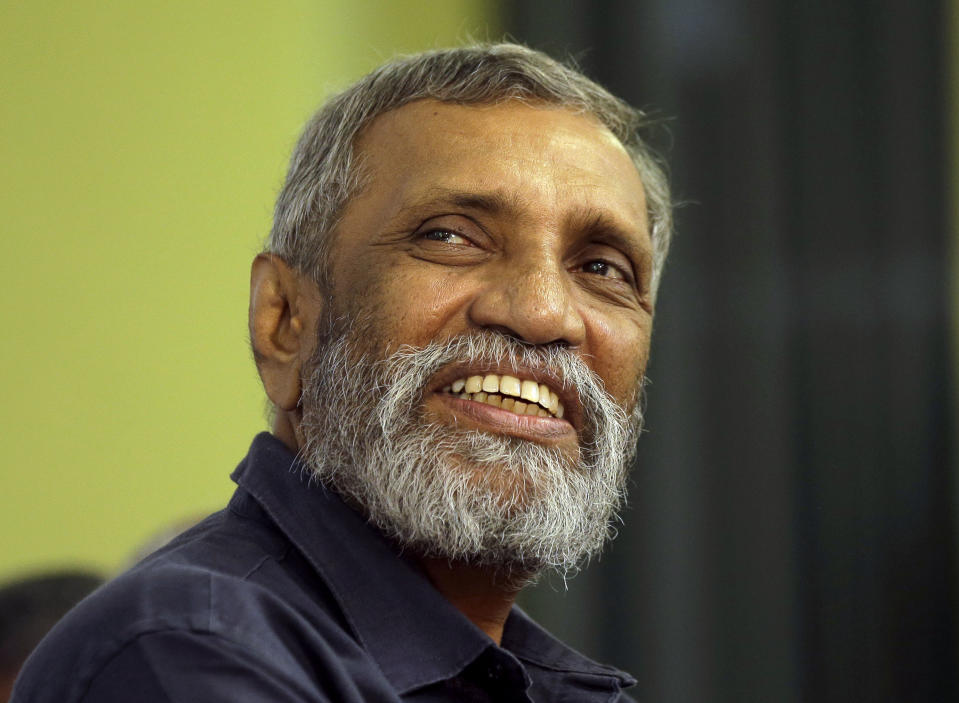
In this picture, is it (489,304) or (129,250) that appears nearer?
(489,304)

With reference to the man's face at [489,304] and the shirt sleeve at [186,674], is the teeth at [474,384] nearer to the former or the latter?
the man's face at [489,304]

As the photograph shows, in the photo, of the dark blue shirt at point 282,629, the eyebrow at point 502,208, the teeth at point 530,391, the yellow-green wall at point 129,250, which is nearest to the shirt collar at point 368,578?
the dark blue shirt at point 282,629

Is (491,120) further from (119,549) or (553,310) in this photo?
(119,549)

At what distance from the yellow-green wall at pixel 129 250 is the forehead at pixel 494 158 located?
5.96ft

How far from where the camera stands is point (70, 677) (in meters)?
1.07

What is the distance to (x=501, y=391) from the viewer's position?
56.8 inches

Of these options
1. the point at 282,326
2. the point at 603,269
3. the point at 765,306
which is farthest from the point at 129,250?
Answer: the point at 603,269

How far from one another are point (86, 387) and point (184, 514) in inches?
15.0

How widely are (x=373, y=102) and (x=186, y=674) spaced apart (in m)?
0.79

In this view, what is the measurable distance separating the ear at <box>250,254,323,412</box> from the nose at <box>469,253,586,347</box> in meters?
0.21

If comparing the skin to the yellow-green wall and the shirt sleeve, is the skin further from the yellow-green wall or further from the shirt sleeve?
the yellow-green wall

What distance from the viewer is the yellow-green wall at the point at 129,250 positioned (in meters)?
3.29

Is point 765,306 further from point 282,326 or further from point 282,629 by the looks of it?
point 282,629

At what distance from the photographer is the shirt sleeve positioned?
104 centimetres
